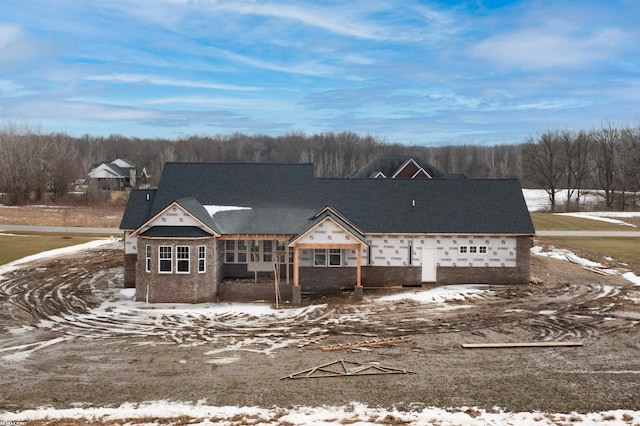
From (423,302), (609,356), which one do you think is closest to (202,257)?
(423,302)

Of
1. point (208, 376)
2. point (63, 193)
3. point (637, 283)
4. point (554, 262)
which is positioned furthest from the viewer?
point (63, 193)

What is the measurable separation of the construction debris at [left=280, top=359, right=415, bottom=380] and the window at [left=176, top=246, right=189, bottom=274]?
1062 cm

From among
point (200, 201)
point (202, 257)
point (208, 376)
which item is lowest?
point (208, 376)

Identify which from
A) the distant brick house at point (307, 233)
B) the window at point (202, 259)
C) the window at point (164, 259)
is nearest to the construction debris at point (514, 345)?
the distant brick house at point (307, 233)

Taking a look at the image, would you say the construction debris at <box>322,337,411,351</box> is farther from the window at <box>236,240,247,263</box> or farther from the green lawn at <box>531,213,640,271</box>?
the green lawn at <box>531,213,640,271</box>

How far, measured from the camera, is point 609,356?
55.4ft

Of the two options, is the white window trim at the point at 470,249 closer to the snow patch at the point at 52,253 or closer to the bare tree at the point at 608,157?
the snow patch at the point at 52,253

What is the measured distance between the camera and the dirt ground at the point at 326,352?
1390 centimetres

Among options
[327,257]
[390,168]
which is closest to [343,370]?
[327,257]

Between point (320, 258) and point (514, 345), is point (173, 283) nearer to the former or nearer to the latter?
point (320, 258)

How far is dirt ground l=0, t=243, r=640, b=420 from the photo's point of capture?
1390 cm

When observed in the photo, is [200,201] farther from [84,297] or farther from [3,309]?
[3,309]

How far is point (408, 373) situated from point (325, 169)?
323ft

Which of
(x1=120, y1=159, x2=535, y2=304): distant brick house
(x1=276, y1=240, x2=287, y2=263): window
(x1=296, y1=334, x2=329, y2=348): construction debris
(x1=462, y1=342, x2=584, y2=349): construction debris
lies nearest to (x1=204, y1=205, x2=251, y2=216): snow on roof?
(x1=120, y1=159, x2=535, y2=304): distant brick house
